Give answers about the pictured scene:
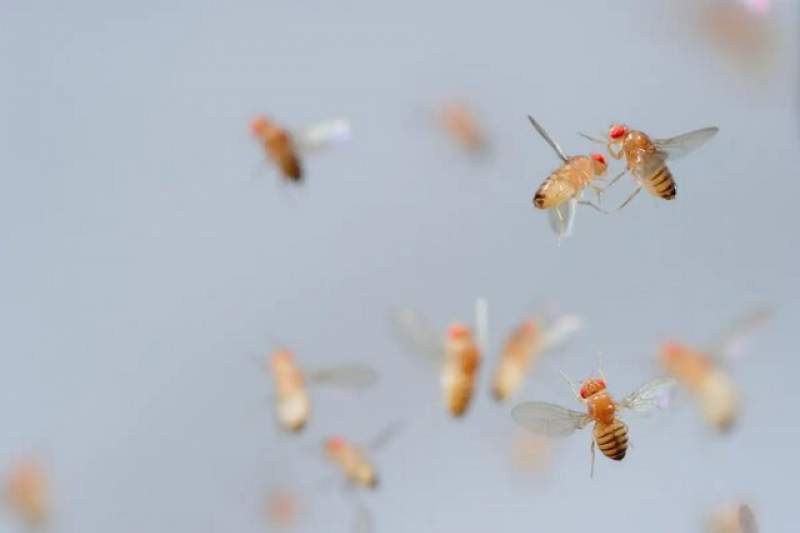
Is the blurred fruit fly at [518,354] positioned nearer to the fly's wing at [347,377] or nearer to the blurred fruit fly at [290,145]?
the fly's wing at [347,377]

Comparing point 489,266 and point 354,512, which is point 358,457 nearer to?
point 354,512

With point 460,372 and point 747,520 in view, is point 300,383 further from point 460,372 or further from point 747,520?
point 747,520

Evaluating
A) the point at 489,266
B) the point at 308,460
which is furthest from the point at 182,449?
the point at 489,266

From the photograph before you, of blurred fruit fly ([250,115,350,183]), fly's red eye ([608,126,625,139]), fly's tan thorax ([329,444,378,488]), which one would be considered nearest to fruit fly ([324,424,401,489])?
fly's tan thorax ([329,444,378,488])

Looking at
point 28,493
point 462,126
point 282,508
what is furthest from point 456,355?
point 28,493

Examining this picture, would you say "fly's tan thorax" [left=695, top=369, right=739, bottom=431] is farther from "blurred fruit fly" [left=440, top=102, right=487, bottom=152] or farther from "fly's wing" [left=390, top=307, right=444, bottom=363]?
"blurred fruit fly" [left=440, top=102, right=487, bottom=152]

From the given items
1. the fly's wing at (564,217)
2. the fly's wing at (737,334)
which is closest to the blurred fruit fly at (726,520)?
the fly's wing at (737,334)
